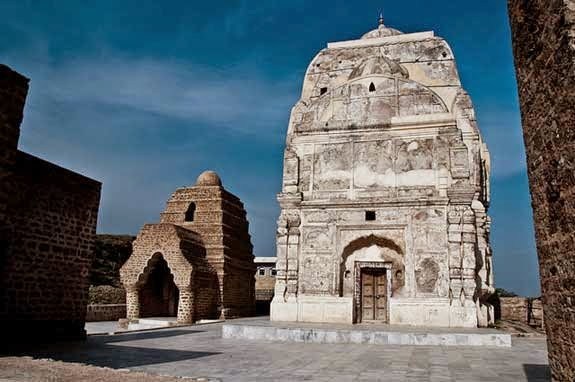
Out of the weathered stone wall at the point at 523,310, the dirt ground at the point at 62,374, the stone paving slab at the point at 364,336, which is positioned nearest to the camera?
the dirt ground at the point at 62,374

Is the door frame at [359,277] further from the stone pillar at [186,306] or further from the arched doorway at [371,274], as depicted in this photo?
the stone pillar at [186,306]

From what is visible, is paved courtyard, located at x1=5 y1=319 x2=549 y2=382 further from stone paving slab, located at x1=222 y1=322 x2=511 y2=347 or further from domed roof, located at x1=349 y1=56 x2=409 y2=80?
domed roof, located at x1=349 y1=56 x2=409 y2=80

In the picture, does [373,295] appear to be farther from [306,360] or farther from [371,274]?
[306,360]

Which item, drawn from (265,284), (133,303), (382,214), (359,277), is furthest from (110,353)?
(265,284)

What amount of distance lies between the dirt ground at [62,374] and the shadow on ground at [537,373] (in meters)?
4.07

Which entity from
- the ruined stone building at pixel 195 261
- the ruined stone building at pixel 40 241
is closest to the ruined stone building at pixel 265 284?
the ruined stone building at pixel 195 261

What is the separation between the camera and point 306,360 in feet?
25.5

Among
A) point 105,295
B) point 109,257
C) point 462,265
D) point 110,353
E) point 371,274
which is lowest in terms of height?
point 110,353

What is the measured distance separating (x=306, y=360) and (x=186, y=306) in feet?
36.4

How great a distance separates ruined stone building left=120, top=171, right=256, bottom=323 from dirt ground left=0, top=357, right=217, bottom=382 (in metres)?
12.3

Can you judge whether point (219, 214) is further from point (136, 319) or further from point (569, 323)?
point (569, 323)

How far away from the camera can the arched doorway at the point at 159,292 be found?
19734mm

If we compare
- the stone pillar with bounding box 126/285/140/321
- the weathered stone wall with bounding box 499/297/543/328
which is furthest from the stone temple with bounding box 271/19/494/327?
the stone pillar with bounding box 126/285/140/321

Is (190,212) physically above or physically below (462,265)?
above
